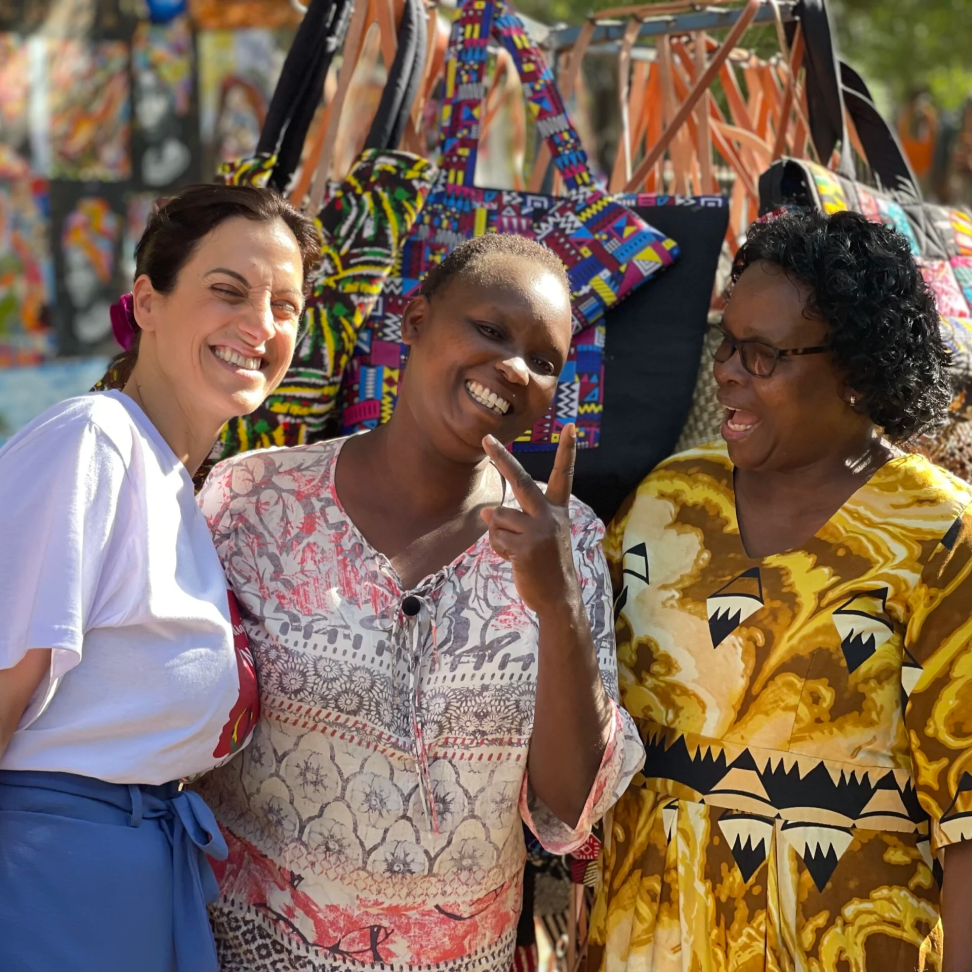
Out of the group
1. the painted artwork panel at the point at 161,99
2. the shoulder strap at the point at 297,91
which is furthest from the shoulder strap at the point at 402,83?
the painted artwork panel at the point at 161,99

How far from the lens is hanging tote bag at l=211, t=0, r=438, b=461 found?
8.53 ft

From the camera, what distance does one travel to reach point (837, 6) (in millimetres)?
15750

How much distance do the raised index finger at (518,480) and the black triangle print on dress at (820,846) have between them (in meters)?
0.76

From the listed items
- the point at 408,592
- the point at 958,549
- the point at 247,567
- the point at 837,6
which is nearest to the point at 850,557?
the point at 958,549

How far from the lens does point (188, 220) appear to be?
2.11 metres

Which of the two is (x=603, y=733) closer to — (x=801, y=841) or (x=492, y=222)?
(x=801, y=841)

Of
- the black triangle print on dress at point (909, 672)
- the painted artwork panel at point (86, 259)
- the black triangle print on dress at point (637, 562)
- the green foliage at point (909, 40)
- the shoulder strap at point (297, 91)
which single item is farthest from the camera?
the green foliage at point (909, 40)

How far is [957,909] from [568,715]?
0.71 metres

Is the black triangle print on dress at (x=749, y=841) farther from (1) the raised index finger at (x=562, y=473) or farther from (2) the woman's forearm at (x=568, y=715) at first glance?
(1) the raised index finger at (x=562, y=473)

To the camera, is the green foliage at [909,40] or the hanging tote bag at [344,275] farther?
the green foliage at [909,40]

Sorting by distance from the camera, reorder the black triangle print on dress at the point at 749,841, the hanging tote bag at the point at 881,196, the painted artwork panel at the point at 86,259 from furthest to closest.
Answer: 1. the painted artwork panel at the point at 86,259
2. the hanging tote bag at the point at 881,196
3. the black triangle print on dress at the point at 749,841

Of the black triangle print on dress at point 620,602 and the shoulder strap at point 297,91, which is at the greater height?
the shoulder strap at point 297,91

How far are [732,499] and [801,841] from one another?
0.65m

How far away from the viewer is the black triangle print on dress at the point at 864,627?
79.5 inches
